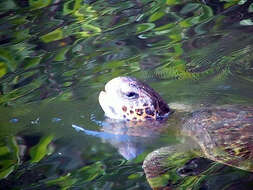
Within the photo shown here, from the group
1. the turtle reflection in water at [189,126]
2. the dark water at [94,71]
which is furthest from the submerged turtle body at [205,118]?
the dark water at [94,71]

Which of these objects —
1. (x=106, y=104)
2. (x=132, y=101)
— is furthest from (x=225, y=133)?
(x=106, y=104)

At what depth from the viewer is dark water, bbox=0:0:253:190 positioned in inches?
151

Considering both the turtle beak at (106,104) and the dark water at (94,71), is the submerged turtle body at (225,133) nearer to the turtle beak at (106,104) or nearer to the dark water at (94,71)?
the dark water at (94,71)

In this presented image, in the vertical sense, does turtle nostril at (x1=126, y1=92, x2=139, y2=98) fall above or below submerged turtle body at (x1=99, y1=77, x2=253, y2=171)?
above

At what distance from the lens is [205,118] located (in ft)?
14.3

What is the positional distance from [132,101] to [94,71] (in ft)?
5.18

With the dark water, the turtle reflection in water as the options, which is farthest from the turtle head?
the dark water

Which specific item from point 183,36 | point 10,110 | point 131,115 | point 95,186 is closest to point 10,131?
point 10,110

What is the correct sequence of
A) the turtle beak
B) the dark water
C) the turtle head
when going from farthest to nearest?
the turtle beak → the turtle head → the dark water

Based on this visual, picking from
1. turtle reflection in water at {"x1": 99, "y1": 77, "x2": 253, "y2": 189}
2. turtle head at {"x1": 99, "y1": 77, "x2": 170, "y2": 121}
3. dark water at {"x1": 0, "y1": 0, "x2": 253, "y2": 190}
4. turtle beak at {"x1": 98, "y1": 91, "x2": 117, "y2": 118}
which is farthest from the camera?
turtle beak at {"x1": 98, "y1": 91, "x2": 117, "y2": 118}

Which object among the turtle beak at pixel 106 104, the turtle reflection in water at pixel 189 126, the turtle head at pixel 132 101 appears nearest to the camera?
the turtle reflection in water at pixel 189 126

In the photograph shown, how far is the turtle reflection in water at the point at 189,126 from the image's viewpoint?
12.0ft

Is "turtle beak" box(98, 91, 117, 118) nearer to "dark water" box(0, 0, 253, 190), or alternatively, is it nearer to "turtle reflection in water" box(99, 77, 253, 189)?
"turtle reflection in water" box(99, 77, 253, 189)

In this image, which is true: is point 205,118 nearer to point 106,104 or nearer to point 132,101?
point 132,101
